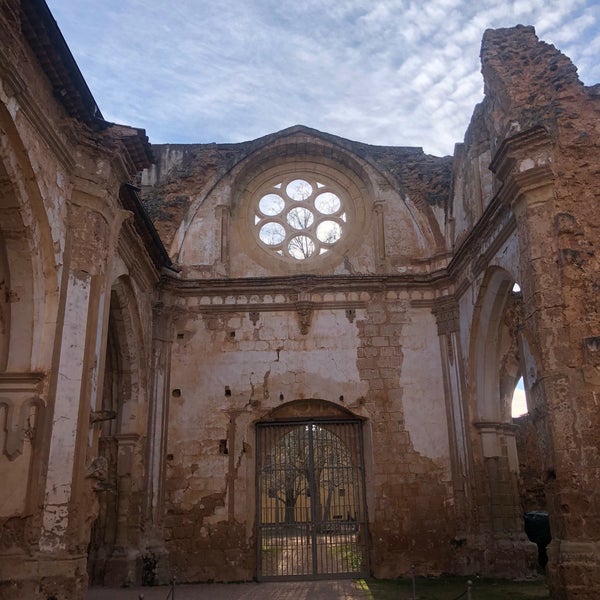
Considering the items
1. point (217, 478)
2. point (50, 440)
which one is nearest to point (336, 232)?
point (217, 478)

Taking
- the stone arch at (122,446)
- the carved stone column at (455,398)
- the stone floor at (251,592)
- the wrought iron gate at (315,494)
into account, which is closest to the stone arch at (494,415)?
the carved stone column at (455,398)

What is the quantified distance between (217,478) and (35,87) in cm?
751

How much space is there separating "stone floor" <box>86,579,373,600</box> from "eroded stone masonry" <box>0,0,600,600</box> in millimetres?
534

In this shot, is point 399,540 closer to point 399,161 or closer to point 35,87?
point 399,161

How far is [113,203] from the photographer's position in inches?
328

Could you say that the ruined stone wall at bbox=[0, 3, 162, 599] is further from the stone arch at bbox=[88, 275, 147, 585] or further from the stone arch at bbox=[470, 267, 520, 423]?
the stone arch at bbox=[470, 267, 520, 423]

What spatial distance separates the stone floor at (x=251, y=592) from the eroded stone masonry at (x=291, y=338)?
534mm

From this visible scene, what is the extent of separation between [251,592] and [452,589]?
3.06 metres

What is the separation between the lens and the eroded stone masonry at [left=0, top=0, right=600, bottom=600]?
22.5ft

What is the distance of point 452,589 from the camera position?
9852 mm

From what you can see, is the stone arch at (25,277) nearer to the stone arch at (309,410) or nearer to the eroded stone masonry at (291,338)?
the eroded stone masonry at (291,338)

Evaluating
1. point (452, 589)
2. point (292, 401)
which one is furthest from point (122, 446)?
point (452, 589)

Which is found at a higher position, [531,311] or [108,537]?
[531,311]

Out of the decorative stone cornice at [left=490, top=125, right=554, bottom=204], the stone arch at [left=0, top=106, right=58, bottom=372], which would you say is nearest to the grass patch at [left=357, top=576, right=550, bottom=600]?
the decorative stone cornice at [left=490, top=125, right=554, bottom=204]
